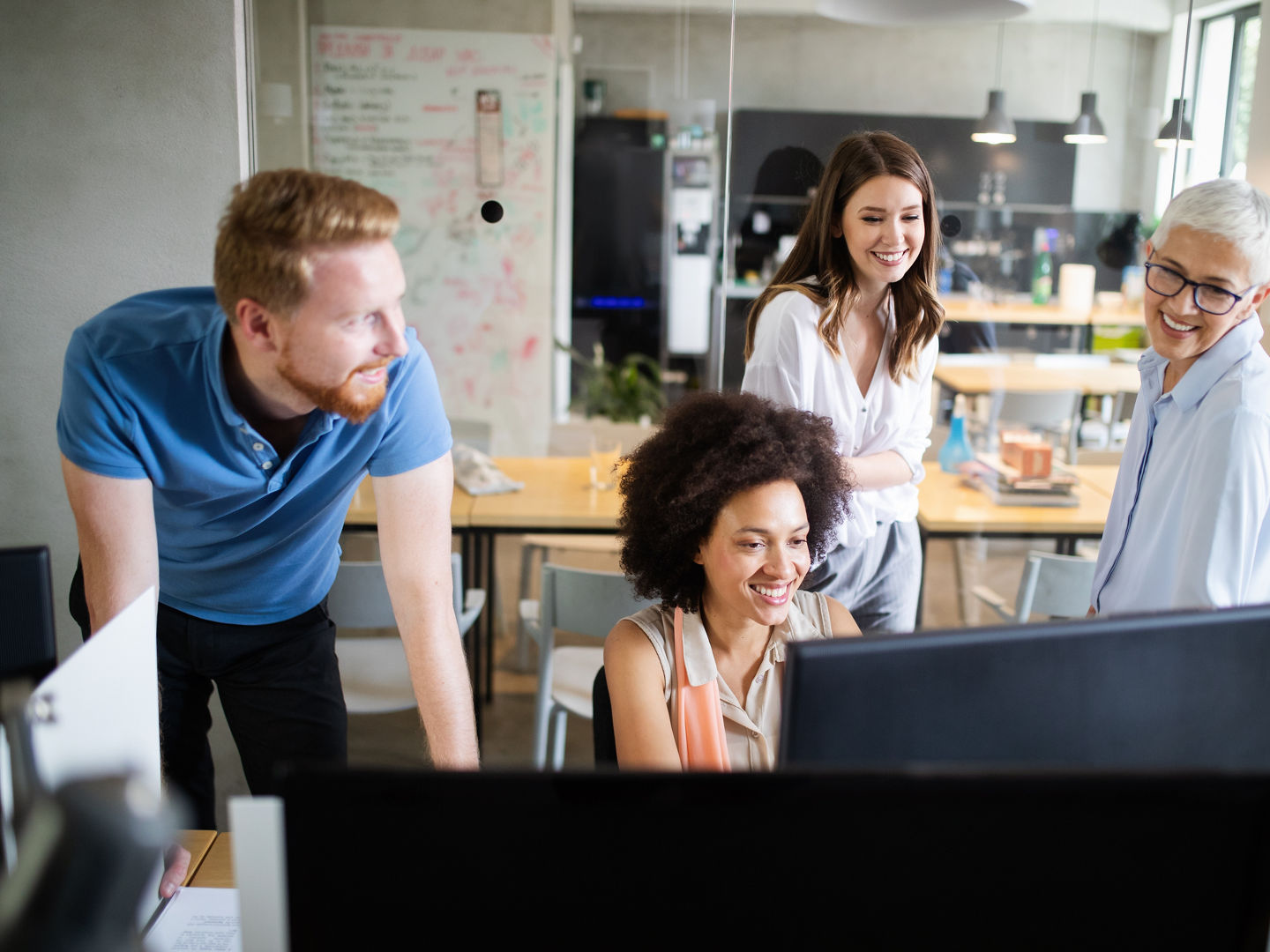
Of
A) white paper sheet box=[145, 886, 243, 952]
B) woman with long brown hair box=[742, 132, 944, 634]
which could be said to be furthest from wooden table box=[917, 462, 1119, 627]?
white paper sheet box=[145, 886, 243, 952]

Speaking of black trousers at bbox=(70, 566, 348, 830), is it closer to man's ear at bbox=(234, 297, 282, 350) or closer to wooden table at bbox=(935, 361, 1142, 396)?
man's ear at bbox=(234, 297, 282, 350)

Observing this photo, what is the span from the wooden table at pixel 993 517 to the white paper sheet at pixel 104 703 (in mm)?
2382

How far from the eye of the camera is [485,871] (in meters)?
0.60

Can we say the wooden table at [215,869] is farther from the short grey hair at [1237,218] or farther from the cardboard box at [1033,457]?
the cardboard box at [1033,457]

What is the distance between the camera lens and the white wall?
2.24 m

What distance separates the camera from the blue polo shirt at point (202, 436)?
142 cm

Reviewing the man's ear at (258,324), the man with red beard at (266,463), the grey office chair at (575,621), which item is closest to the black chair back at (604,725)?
the man with red beard at (266,463)

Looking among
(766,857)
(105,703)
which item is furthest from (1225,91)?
(105,703)

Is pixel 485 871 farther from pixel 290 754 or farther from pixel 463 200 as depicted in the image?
pixel 463 200

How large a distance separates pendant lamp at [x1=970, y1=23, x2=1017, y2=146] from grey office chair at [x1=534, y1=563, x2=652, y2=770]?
165 centimetres

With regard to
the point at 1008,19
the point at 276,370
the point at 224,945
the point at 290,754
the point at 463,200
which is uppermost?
the point at 1008,19

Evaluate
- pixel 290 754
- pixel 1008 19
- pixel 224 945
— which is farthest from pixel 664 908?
pixel 1008 19

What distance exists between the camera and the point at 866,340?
2.18 metres

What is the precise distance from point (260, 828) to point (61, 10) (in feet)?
7.06
